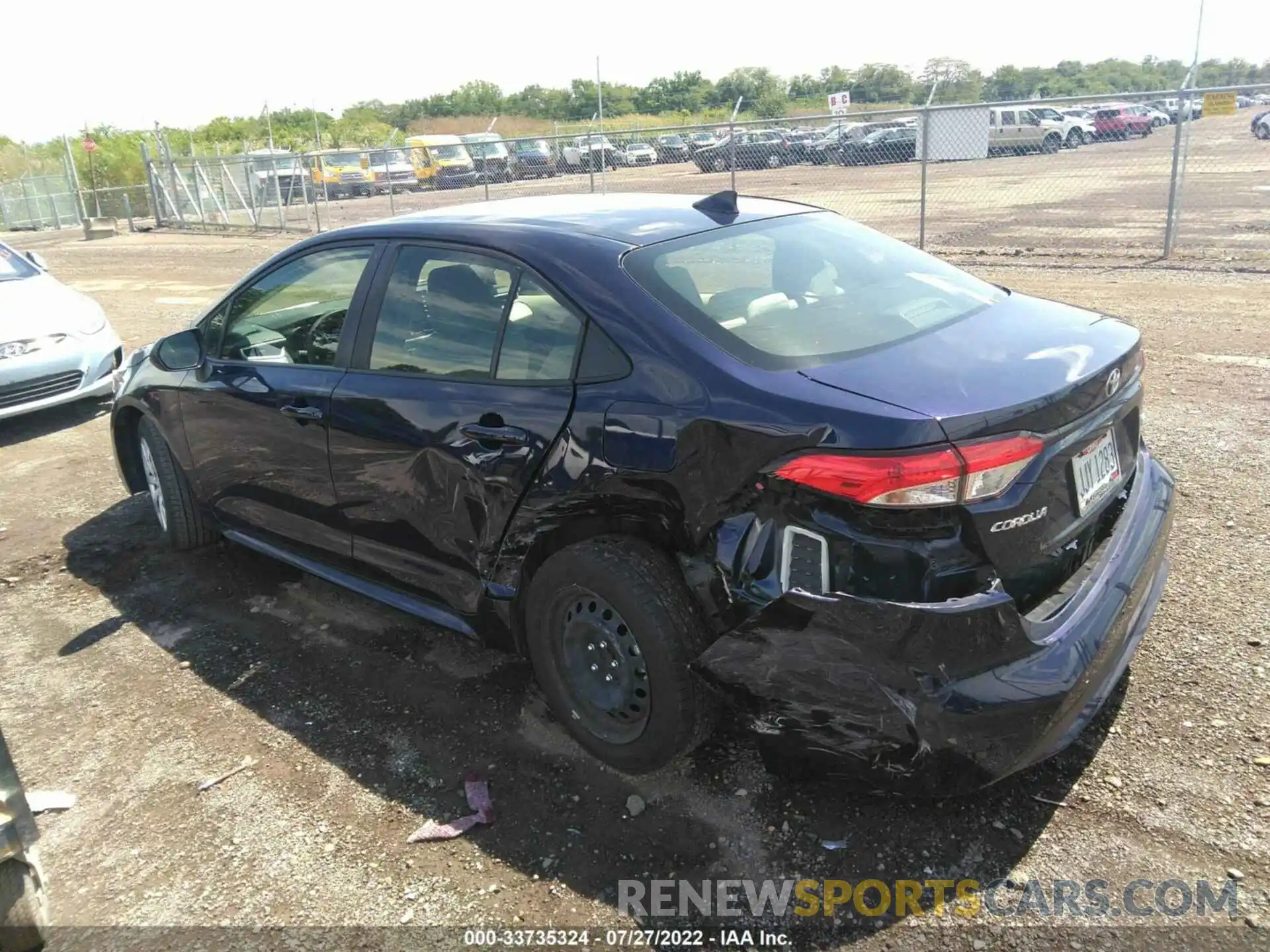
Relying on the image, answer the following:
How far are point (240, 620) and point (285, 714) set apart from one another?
90 centimetres

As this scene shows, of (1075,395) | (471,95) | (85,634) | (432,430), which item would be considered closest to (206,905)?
(432,430)

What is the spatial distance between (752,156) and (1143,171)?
12.9 meters

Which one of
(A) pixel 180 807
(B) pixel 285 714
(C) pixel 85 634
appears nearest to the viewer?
(A) pixel 180 807

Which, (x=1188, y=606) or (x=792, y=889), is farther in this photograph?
(x=1188, y=606)

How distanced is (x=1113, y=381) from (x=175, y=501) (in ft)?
13.7

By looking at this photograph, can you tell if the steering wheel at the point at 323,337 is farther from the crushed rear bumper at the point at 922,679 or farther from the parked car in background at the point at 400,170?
the parked car in background at the point at 400,170

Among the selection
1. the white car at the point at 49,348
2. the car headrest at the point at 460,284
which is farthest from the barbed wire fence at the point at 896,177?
the car headrest at the point at 460,284

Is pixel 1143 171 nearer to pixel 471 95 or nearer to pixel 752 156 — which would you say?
pixel 752 156

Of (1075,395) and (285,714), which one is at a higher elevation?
(1075,395)

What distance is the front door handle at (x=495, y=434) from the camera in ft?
9.76

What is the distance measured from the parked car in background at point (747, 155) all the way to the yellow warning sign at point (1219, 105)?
22.5 feet

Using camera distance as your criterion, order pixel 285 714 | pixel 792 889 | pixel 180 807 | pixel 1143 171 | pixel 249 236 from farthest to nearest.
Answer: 1. pixel 1143 171
2. pixel 249 236
3. pixel 285 714
4. pixel 180 807
5. pixel 792 889

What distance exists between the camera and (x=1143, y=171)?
85.5 feet

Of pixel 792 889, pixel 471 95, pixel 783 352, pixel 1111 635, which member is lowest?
pixel 792 889
